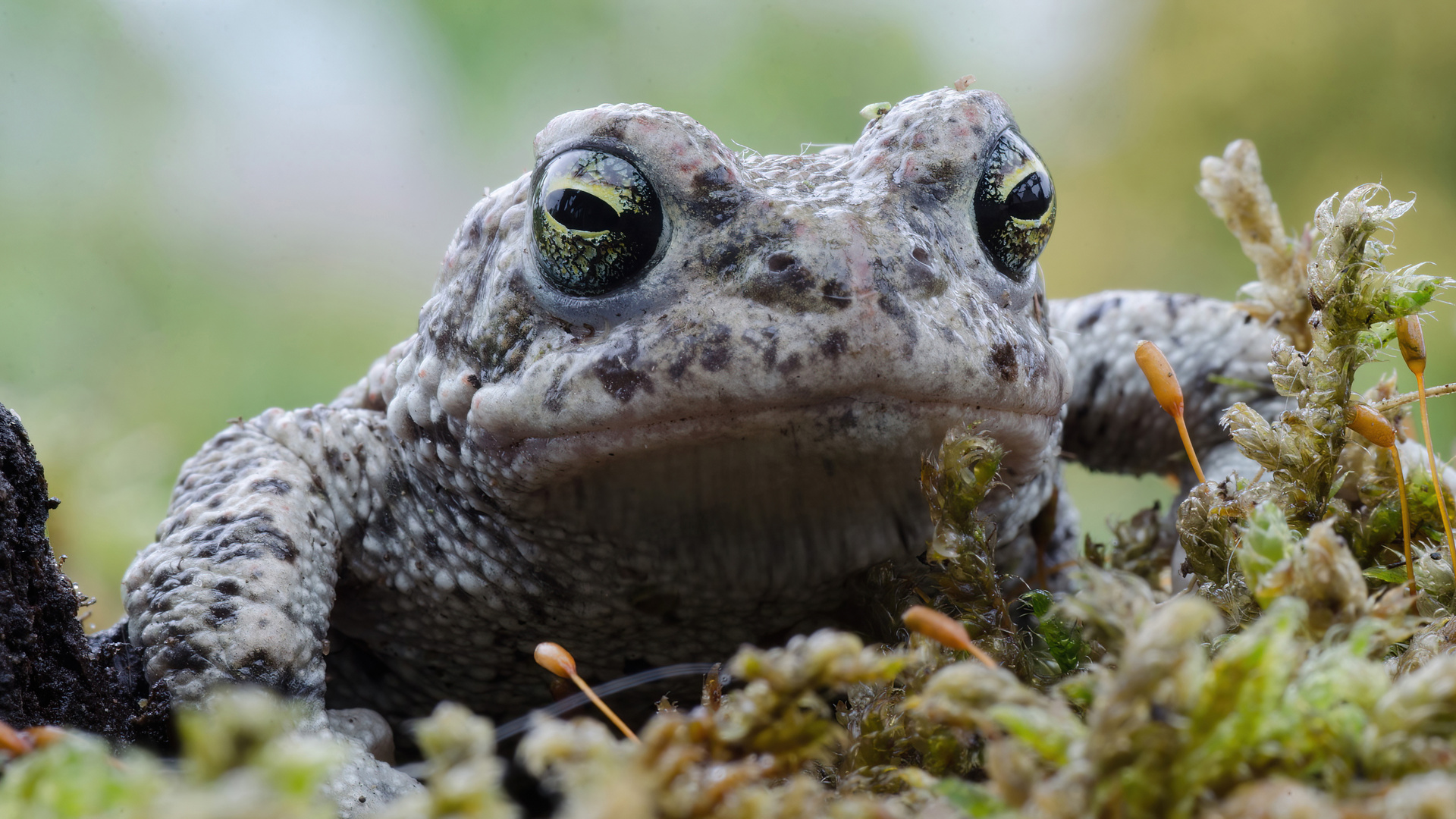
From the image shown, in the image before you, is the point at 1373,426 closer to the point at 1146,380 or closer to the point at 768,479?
the point at 768,479

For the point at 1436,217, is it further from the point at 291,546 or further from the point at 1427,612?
the point at 291,546

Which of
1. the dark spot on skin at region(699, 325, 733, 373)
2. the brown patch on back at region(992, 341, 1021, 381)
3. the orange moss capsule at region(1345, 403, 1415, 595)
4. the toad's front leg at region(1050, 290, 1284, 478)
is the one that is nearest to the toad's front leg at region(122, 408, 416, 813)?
the dark spot on skin at region(699, 325, 733, 373)

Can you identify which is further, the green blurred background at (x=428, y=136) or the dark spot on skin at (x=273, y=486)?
the green blurred background at (x=428, y=136)

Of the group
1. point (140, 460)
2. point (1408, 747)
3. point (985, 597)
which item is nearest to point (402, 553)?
point (985, 597)

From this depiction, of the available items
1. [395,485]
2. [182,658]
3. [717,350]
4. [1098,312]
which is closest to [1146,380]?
[1098,312]

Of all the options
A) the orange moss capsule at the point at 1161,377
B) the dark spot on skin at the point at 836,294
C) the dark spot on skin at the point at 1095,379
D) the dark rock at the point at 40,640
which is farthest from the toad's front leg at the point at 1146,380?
the dark rock at the point at 40,640

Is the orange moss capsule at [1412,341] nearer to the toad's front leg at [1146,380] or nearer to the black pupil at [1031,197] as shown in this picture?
the black pupil at [1031,197]

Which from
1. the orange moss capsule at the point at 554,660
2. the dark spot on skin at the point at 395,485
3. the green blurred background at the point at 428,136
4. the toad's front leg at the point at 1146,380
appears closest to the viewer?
the orange moss capsule at the point at 554,660
